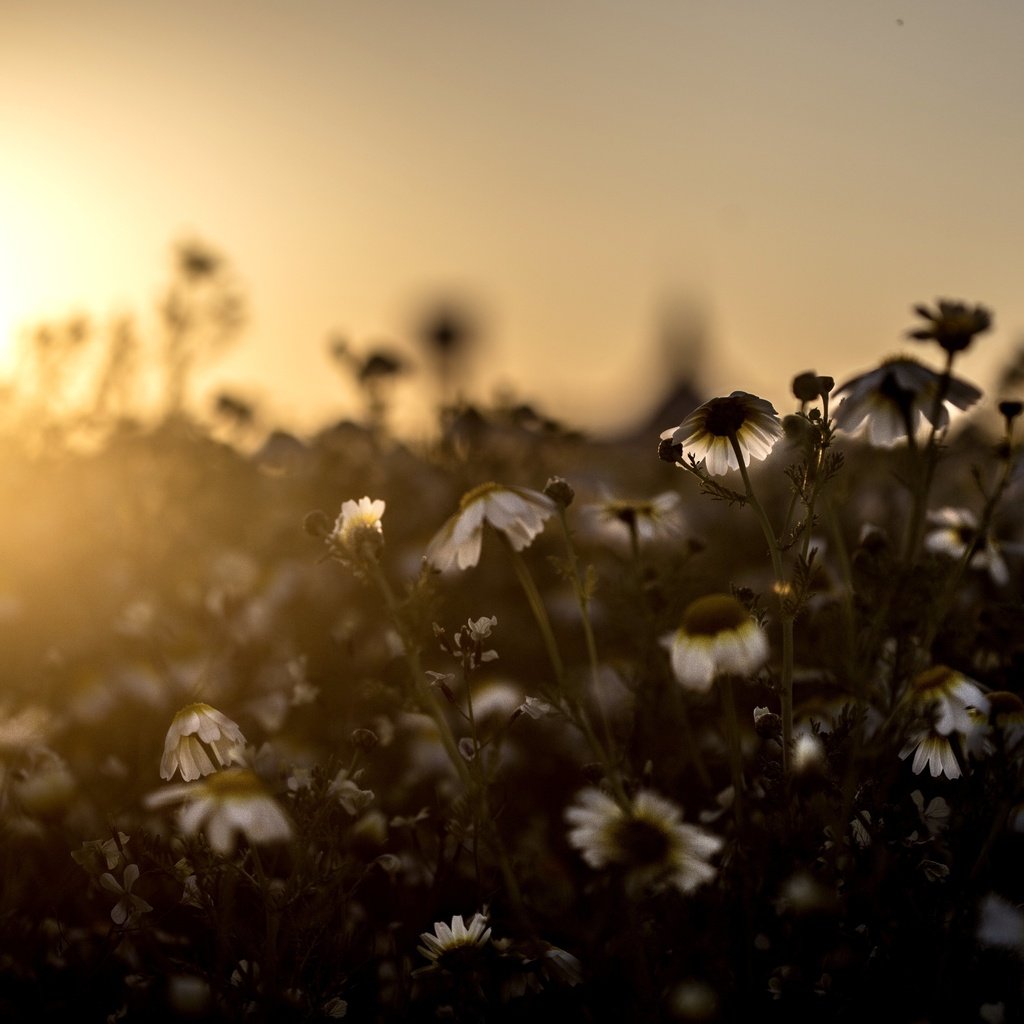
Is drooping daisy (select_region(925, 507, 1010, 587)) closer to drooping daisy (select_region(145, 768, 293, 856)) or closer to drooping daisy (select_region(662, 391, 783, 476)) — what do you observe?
drooping daisy (select_region(662, 391, 783, 476))

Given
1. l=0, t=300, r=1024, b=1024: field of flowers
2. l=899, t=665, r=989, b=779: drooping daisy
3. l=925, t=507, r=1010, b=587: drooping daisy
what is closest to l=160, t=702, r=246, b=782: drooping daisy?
l=0, t=300, r=1024, b=1024: field of flowers

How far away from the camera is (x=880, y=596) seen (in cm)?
253

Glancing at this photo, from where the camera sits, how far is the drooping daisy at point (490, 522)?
205 cm

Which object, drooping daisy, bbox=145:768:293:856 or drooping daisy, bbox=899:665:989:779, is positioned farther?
drooping daisy, bbox=899:665:989:779

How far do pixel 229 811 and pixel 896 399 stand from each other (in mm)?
1524

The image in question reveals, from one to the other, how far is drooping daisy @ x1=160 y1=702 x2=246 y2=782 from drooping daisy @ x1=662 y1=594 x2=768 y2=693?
34.8 inches

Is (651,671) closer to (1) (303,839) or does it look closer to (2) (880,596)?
(2) (880,596)

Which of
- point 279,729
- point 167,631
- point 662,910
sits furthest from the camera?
point 167,631

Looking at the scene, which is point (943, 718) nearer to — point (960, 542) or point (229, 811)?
point (960, 542)

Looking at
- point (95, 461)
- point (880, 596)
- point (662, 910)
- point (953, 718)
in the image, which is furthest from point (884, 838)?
point (95, 461)

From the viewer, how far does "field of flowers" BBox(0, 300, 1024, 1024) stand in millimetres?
1998

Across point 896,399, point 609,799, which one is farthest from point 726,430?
point 609,799

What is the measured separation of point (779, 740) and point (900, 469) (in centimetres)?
436

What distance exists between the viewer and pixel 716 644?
197 cm
